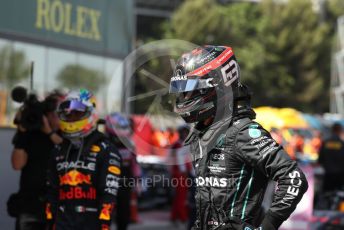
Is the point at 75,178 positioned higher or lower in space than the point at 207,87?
lower

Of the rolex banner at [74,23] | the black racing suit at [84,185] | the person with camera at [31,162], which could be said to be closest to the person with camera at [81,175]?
the black racing suit at [84,185]

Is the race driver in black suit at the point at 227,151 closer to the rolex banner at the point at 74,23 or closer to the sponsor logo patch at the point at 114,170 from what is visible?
the sponsor logo patch at the point at 114,170

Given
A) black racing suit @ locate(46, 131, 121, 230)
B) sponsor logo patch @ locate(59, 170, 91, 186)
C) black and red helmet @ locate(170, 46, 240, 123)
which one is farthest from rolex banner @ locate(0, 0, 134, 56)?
black and red helmet @ locate(170, 46, 240, 123)

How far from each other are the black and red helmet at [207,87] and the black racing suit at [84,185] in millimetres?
1453

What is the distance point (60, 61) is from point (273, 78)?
1498 inches

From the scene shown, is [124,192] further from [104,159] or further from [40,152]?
[104,159]

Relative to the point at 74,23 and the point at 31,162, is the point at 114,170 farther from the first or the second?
the point at 74,23

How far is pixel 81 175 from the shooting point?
17.0 feet

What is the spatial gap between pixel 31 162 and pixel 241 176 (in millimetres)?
2835

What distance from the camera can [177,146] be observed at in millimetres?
9086

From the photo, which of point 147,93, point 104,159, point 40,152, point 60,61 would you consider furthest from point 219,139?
point 60,61

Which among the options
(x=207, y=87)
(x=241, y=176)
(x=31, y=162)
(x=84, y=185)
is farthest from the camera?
(x=31, y=162)

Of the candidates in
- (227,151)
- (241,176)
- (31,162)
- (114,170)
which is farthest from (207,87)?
(31,162)

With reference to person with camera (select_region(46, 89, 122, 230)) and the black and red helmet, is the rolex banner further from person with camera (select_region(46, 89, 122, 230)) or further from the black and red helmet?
the black and red helmet
